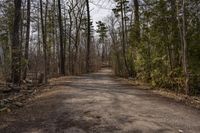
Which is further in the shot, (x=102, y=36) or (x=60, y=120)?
(x=102, y=36)

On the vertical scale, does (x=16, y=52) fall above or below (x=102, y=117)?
above

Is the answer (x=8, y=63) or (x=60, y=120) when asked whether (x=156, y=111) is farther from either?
(x=8, y=63)

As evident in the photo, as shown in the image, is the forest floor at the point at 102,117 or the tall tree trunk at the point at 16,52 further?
the tall tree trunk at the point at 16,52

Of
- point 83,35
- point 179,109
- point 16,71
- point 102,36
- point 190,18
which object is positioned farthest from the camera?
point 102,36

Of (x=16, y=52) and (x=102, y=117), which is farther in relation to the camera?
(x=16, y=52)

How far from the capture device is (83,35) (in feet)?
157

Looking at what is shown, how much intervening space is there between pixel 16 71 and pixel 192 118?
1289cm

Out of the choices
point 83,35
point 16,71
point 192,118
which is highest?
point 83,35

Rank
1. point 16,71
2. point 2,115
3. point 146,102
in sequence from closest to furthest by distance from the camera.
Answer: point 2,115 < point 146,102 < point 16,71

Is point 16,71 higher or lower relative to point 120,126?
higher

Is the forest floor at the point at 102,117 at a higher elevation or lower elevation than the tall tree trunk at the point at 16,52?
lower

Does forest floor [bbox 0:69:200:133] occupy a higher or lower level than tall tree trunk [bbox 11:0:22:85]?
lower

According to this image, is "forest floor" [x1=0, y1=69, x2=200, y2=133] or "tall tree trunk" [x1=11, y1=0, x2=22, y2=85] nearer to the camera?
"forest floor" [x1=0, y1=69, x2=200, y2=133]

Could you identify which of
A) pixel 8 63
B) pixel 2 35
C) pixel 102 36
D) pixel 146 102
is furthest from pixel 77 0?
pixel 102 36
